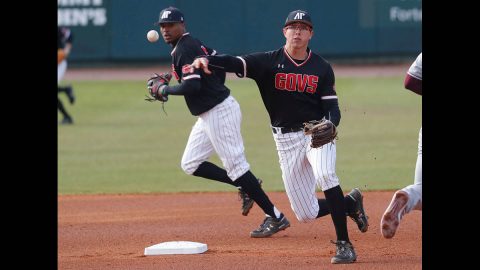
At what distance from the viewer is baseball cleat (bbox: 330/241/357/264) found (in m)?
7.19

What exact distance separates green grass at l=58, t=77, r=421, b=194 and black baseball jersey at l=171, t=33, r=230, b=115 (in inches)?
134

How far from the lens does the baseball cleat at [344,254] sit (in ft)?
23.6

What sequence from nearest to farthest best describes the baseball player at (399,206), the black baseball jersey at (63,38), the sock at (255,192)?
the baseball player at (399,206) → the sock at (255,192) → the black baseball jersey at (63,38)

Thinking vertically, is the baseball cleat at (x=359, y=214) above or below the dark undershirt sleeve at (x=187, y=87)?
below

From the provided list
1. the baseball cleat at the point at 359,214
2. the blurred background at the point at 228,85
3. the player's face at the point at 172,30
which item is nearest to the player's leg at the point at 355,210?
the baseball cleat at the point at 359,214

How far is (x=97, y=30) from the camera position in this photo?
91.1 feet

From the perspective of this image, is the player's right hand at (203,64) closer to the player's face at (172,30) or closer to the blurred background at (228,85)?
the player's face at (172,30)

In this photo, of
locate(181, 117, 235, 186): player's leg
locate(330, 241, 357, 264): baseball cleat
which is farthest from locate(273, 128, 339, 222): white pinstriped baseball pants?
locate(181, 117, 235, 186): player's leg

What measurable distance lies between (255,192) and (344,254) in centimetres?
168

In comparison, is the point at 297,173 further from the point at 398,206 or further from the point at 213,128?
the point at 398,206

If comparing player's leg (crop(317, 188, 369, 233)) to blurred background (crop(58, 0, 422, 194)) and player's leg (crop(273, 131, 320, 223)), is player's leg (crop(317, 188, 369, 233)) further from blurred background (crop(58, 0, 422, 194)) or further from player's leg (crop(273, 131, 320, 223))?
blurred background (crop(58, 0, 422, 194))

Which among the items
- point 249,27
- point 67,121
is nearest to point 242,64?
point 67,121

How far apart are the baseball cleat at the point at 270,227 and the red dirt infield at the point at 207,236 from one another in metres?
0.07
